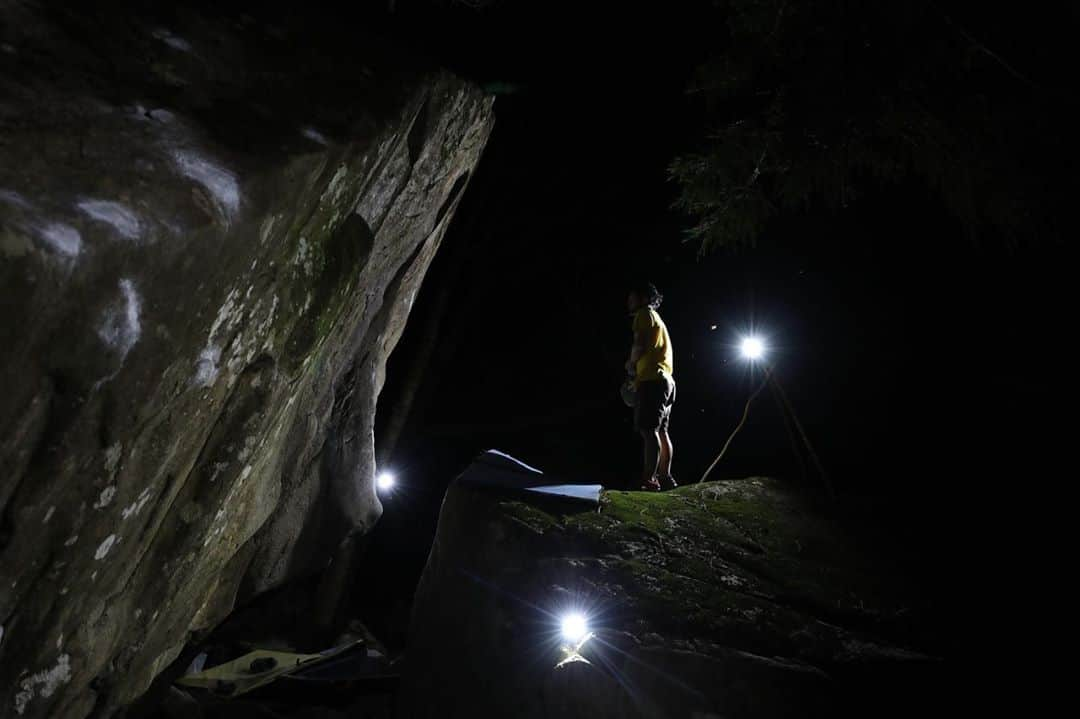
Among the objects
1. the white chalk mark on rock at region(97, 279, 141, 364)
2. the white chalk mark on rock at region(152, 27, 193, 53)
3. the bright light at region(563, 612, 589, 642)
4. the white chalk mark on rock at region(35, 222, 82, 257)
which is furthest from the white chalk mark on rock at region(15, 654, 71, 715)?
the white chalk mark on rock at region(152, 27, 193, 53)

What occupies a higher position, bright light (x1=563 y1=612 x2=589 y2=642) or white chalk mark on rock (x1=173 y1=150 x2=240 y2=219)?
white chalk mark on rock (x1=173 y1=150 x2=240 y2=219)

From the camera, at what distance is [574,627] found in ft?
13.8

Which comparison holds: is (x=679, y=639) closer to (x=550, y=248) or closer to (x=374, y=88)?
(x=374, y=88)

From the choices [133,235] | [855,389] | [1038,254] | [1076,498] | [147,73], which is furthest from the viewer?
[855,389]

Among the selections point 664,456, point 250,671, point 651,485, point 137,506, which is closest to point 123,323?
point 137,506

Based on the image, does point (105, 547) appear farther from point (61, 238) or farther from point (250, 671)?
point (250, 671)

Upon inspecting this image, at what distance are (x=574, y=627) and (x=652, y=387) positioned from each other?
11.0 ft

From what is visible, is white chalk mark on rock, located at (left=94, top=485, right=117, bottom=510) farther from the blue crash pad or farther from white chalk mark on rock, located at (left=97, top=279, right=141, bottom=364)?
the blue crash pad

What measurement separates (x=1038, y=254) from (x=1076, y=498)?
3195 mm

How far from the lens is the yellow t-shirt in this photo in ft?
22.9

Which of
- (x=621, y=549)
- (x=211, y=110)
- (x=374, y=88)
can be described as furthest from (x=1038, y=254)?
(x=211, y=110)

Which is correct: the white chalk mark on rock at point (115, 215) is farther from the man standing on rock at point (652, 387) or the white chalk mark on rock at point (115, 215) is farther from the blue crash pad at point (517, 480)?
the man standing on rock at point (652, 387)

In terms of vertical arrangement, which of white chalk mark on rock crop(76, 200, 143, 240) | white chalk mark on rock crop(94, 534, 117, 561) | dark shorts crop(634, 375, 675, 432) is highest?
dark shorts crop(634, 375, 675, 432)

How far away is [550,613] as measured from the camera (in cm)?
436
